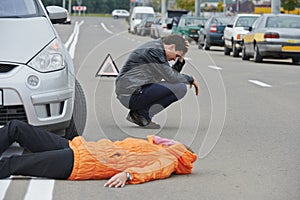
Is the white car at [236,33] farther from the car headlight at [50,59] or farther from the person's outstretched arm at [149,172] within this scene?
the person's outstretched arm at [149,172]

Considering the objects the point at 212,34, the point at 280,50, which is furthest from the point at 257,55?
the point at 212,34

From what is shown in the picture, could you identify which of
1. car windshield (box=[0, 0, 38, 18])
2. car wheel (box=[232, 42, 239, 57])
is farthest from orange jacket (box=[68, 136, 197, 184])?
car wheel (box=[232, 42, 239, 57])

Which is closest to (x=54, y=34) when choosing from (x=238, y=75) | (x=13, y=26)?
(x=13, y=26)

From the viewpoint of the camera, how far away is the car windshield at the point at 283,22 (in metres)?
25.0

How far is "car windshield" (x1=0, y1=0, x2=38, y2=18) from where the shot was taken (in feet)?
29.2

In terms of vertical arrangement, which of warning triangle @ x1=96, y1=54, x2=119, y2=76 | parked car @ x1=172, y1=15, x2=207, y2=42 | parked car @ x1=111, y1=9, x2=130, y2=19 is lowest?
parked car @ x1=111, y1=9, x2=130, y2=19

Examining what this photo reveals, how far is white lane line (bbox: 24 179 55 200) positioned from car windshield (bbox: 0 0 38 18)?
8.78ft

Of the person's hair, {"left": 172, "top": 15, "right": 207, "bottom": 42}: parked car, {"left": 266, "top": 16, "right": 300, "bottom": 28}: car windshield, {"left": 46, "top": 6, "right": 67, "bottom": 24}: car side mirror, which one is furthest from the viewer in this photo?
{"left": 172, "top": 15, "right": 207, "bottom": 42}: parked car

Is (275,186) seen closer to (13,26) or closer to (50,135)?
(50,135)

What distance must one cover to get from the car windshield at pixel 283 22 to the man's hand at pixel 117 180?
19.0 meters

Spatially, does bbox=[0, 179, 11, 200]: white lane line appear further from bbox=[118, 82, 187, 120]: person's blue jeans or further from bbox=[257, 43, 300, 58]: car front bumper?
bbox=[257, 43, 300, 58]: car front bumper

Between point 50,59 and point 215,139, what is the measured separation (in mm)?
2291

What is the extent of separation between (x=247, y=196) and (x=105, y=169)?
1161mm

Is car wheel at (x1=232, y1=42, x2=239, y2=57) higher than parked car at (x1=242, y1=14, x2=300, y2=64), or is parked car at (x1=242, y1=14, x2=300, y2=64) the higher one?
parked car at (x1=242, y1=14, x2=300, y2=64)
